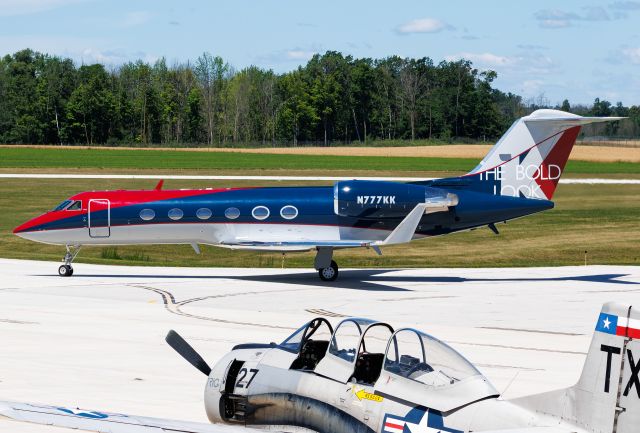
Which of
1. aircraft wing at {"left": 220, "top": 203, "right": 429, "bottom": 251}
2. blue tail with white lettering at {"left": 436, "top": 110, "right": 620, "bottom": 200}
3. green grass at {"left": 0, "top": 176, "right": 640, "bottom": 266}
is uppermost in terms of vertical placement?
blue tail with white lettering at {"left": 436, "top": 110, "right": 620, "bottom": 200}

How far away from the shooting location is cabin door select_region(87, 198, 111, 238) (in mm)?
32594

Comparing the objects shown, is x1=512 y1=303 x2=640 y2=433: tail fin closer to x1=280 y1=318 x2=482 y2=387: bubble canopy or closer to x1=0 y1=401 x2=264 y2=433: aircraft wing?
x1=280 y1=318 x2=482 y2=387: bubble canopy

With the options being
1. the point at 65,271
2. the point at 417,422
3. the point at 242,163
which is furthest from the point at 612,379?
the point at 242,163

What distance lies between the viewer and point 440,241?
47.3 meters

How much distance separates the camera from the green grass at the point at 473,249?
40250mm

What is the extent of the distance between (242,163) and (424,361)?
91.9m

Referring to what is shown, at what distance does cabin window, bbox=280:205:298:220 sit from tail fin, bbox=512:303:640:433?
2231 centimetres

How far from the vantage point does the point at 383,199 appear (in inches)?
1261

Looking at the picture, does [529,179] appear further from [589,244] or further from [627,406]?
[627,406]

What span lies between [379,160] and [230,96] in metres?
82.8

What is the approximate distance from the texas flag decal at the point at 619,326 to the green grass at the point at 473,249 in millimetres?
28667

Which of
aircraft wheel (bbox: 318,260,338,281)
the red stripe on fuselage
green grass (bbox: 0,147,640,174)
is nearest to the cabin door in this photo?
the red stripe on fuselage

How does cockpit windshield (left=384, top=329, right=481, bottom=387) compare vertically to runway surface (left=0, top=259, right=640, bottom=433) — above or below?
above

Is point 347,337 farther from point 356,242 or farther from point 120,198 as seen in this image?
point 120,198
